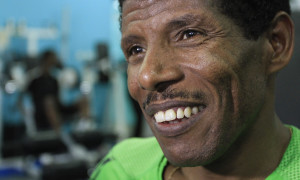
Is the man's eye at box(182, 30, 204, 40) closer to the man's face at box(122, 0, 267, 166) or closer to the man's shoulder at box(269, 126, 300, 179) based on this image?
Answer: the man's face at box(122, 0, 267, 166)

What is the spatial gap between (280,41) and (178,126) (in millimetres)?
339

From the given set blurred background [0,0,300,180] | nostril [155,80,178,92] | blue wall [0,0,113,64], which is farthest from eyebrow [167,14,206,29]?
blue wall [0,0,113,64]

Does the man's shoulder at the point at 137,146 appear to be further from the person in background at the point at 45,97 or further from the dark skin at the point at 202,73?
the person in background at the point at 45,97

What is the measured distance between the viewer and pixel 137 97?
0.89 meters

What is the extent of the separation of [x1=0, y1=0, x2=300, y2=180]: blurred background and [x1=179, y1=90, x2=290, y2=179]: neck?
100 inches

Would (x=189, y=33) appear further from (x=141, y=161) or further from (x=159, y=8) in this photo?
(x=141, y=161)

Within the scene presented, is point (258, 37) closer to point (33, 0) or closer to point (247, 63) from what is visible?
point (247, 63)

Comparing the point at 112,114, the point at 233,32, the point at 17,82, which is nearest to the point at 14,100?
the point at 17,82

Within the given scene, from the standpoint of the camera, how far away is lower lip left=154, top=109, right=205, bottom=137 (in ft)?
2.45

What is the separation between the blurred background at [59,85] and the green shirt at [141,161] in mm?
2200

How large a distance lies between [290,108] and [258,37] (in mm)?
659

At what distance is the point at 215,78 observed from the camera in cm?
73

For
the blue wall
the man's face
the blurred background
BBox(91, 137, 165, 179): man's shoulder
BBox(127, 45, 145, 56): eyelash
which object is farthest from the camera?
the blue wall

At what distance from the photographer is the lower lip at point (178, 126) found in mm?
748
